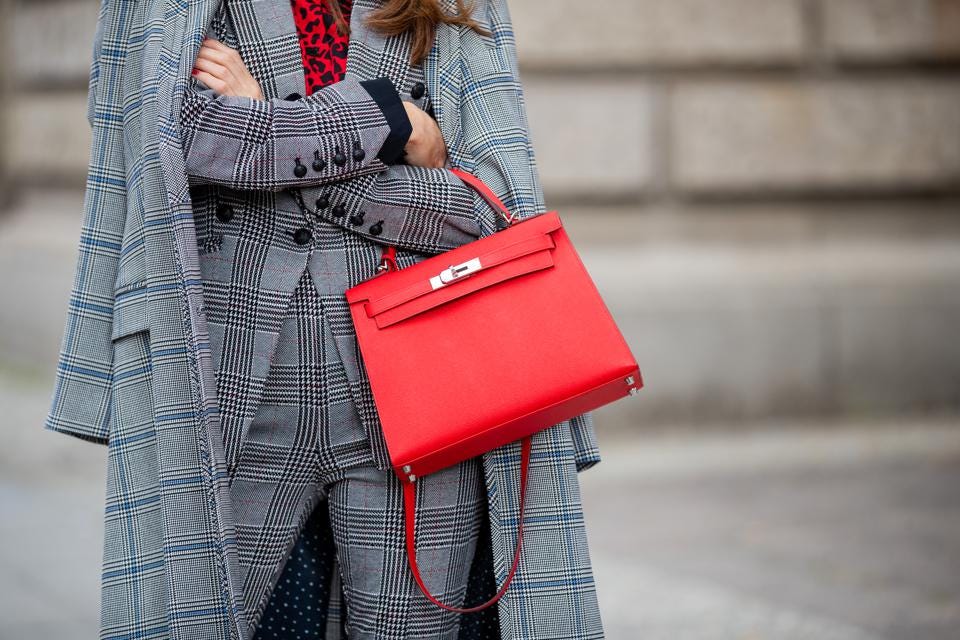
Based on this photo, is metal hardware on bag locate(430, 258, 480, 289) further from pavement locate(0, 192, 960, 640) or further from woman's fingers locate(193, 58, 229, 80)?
pavement locate(0, 192, 960, 640)

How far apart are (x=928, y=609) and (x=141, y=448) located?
8.64ft

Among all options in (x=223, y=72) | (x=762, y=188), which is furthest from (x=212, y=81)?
(x=762, y=188)

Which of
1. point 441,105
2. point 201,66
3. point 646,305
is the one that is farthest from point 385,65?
point 646,305

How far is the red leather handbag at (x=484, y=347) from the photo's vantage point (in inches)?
65.9

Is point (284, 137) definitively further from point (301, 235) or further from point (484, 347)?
point (484, 347)

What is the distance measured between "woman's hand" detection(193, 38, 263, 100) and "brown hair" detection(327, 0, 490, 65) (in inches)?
7.0

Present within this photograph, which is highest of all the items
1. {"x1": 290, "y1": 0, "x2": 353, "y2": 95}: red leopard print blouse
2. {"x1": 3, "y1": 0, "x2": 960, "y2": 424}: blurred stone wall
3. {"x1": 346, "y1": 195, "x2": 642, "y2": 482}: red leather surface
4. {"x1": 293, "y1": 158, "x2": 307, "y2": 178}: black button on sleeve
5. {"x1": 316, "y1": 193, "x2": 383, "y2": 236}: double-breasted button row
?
{"x1": 3, "y1": 0, "x2": 960, "y2": 424}: blurred stone wall

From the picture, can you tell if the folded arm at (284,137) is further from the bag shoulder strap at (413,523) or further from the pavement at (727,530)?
the pavement at (727,530)

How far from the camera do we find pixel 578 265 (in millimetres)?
1732

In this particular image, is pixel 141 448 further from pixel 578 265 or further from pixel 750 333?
pixel 750 333

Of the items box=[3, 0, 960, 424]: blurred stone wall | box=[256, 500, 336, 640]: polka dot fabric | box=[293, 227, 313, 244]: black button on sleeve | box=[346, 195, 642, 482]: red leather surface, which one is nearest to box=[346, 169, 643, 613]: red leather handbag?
box=[346, 195, 642, 482]: red leather surface

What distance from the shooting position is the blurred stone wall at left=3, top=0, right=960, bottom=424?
215 inches

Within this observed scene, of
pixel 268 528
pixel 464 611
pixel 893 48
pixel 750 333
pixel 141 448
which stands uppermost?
pixel 893 48

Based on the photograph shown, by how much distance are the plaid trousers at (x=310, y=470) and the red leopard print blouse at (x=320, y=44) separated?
24cm
